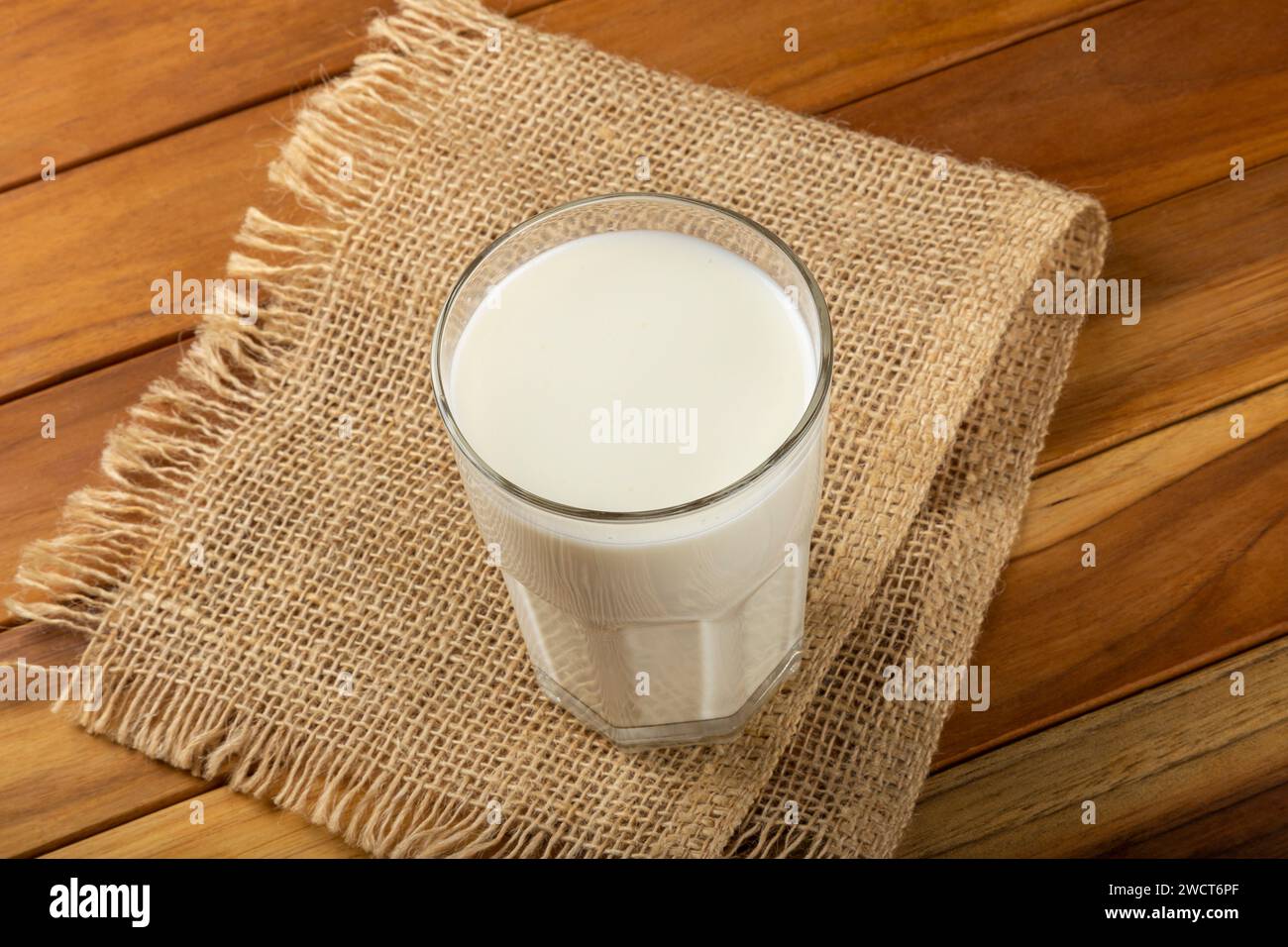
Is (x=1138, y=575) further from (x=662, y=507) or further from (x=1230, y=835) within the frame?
(x=662, y=507)

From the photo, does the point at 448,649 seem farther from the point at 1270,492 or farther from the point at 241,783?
the point at 1270,492

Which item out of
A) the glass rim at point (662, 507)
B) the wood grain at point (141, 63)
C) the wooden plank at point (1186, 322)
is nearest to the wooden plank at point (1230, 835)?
the wooden plank at point (1186, 322)

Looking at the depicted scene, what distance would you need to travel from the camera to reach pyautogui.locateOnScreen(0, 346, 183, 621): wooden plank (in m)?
0.89

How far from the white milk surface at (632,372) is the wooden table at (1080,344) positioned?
279 millimetres

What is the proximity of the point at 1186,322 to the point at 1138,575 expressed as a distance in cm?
19

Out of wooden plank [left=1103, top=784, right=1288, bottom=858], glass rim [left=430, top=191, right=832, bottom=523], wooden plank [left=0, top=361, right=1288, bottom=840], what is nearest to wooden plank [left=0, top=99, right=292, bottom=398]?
wooden plank [left=0, top=361, right=1288, bottom=840]

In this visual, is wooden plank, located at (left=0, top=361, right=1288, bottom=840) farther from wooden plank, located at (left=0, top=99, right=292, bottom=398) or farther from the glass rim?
the glass rim

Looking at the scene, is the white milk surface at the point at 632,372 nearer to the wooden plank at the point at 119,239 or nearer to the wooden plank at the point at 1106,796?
the wooden plank at the point at 1106,796

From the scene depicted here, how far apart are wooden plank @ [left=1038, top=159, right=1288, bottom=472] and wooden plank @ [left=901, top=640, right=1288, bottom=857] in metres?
0.17

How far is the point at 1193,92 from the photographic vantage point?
1.00 m

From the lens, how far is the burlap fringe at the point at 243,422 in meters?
0.79

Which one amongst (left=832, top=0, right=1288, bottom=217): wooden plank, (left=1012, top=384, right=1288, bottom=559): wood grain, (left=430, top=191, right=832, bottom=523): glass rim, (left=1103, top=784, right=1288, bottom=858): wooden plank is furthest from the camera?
(left=832, top=0, right=1288, bottom=217): wooden plank
